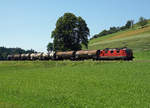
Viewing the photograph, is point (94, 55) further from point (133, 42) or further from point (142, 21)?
point (142, 21)

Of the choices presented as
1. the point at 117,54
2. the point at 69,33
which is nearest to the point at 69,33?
the point at 69,33

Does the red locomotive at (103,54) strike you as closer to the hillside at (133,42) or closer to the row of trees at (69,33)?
the row of trees at (69,33)

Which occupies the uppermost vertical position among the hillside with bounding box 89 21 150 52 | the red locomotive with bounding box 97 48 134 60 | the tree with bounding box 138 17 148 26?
the tree with bounding box 138 17 148 26

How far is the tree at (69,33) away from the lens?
207 feet

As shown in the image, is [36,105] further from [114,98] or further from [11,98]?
[114,98]

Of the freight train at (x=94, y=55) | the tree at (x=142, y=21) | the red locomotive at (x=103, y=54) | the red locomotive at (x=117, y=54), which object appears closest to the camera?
the red locomotive at (x=117, y=54)

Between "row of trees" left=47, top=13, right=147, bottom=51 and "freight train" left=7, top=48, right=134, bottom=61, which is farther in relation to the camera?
"row of trees" left=47, top=13, right=147, bottom=51

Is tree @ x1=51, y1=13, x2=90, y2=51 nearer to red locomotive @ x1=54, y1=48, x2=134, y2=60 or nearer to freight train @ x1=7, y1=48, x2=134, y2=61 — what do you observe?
freight train @ x1=7, y1=48, x2=134, y2=61

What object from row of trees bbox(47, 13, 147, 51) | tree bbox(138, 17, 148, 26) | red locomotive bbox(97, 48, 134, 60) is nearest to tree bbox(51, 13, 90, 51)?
row of trees bbox(47, 13, 147, 51)

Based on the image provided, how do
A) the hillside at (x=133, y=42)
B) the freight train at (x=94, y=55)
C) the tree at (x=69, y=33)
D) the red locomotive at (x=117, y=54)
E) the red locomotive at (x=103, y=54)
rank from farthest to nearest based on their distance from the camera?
the hillside at (x=133, y=42)
the tree at (x=69, y=33)
the freight train at (x=94, y=55)
the red locomotive at (x=103, y=54)
the red locomotive at (x=117, y=54)

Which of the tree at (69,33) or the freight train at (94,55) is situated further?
the tree at (69,33)

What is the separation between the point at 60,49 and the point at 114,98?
2049 inches

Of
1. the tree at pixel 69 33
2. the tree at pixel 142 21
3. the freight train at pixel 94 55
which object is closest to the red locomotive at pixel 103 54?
the freight train at pixel 94 55

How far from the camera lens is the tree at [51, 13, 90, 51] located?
63188 mm
